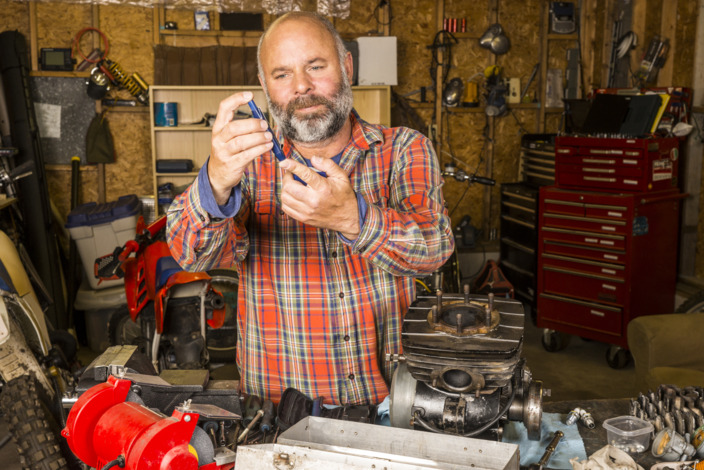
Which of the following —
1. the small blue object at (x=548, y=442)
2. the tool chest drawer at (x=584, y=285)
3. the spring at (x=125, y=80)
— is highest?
the spring at (x=125, y=80)

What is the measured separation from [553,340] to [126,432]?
362 centimetres

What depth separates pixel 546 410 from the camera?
1.48 meters

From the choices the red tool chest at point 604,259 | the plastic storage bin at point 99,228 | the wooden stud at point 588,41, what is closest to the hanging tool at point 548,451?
the red tool chest at point 604,259

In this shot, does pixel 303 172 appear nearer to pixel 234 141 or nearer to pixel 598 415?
pixel 234 141

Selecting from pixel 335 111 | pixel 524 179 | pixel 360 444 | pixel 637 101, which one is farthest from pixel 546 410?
pixel 524 179

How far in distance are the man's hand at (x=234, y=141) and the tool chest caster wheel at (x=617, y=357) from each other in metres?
3.30

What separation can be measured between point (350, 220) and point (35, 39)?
4.23 meters

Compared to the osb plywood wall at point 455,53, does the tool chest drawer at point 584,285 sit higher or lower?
lower

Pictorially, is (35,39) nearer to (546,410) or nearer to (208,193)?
(208,193)

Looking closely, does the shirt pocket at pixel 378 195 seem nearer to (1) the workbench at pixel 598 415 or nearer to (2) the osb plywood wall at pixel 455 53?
(1) the workbench at pixel 598 415

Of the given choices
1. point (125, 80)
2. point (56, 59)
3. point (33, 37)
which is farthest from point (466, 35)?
point (33, 37)

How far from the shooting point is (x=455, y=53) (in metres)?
5.19

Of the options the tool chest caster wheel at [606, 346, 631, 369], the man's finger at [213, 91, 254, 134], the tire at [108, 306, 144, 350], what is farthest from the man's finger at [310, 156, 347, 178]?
the tool chest caster wheel at [606, 346, 631, 369]

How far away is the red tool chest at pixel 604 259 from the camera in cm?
381
